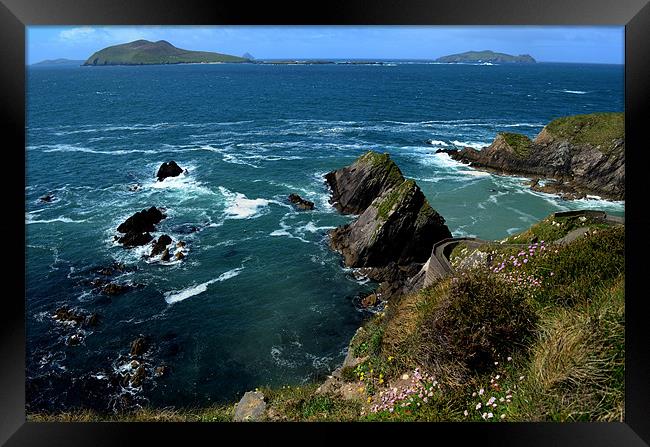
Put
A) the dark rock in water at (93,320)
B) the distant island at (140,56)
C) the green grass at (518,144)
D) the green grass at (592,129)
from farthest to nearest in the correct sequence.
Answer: the distant island at (140,56), the green grass at (518,144), the green grass at (592,129), the dark rock in water at (93,320)

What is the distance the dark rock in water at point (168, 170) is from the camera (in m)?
39.7

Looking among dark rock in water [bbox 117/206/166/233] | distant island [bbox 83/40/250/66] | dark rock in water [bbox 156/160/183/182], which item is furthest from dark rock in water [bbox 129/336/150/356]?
distant island [bbox 83/40/250/66]

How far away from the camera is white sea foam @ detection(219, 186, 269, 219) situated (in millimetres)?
32781

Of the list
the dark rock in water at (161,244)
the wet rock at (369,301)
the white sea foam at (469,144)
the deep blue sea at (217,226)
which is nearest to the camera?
the deep blue sea at (217,226)

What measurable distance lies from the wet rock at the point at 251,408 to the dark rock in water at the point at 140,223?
22.6m

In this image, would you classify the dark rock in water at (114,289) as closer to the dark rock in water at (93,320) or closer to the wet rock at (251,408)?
the dark rock in water at (93,320)

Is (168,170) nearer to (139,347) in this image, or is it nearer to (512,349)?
(139,347)

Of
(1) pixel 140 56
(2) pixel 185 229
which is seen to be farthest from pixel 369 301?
(1) pixel 140 56

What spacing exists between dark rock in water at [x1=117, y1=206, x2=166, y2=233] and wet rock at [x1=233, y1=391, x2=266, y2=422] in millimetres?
22611

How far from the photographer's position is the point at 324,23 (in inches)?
192

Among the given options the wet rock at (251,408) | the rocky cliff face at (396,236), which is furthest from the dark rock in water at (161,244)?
the wet rock at (251,408)

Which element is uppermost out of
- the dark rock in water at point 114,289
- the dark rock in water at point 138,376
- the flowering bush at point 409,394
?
the flowering bush at point 409,394

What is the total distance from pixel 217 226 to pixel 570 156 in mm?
26753

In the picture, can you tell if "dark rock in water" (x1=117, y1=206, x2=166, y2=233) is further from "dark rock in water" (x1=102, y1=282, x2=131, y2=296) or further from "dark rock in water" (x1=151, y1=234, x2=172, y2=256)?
"dark rock in water" (x1=102, y1=282, x2=131, y2=296)
